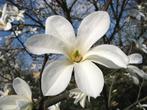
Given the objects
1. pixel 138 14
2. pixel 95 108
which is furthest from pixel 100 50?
pixel 95 108

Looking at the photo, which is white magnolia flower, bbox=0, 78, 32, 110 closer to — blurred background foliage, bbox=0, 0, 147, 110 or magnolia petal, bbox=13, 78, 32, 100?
magnolia petal, bbox=13, 78, 32, 100

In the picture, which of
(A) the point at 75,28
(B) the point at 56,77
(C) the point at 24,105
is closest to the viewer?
(B) the point at 56,77

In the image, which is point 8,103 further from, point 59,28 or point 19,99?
point 59,28

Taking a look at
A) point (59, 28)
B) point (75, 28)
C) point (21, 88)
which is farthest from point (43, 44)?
point (75, 28)

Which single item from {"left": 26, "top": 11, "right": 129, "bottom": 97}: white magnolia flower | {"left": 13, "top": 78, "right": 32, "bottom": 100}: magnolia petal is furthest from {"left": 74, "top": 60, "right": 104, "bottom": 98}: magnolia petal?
{"left": 13, "top": 78, "right": 32, "bottom": 100}: magnolia petal

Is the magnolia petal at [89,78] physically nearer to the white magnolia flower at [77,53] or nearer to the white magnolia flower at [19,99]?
the white magnolia flower at [77,53]

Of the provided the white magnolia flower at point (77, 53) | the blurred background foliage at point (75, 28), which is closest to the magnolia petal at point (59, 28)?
the white magnolia flower at point (77, 53)

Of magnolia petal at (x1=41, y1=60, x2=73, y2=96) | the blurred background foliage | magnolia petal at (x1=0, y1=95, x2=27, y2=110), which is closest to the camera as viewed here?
magnolia petal at (x1=41, y1=60, x2=73, y2=96)
